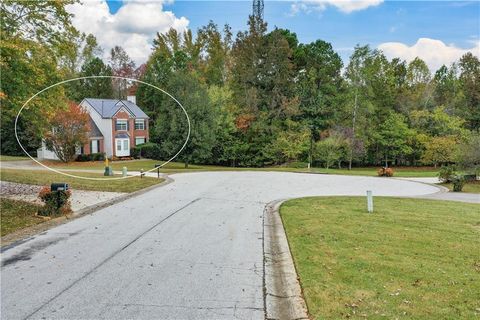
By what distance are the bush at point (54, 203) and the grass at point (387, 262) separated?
6.62 m

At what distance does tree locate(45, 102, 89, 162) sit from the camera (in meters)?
40.7

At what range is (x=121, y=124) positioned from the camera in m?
48.7

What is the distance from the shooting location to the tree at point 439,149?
44.7m

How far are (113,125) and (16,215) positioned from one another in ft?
122

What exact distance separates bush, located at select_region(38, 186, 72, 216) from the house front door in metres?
36.9

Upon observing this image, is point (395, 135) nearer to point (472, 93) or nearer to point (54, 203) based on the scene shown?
point (472, 93)

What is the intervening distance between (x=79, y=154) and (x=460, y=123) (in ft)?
143

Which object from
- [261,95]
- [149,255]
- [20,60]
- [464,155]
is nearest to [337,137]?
[261,95]

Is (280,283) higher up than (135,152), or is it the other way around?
(135,152)

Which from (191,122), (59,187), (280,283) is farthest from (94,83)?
(280,283)

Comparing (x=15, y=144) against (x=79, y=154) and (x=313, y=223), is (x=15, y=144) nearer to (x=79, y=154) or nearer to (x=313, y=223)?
(x=79, y=154)

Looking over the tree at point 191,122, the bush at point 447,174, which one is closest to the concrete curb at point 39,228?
the bush at point 447,174

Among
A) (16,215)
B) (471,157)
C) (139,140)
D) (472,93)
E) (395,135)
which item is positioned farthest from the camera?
(472,93)

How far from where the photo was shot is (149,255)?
315 inches
